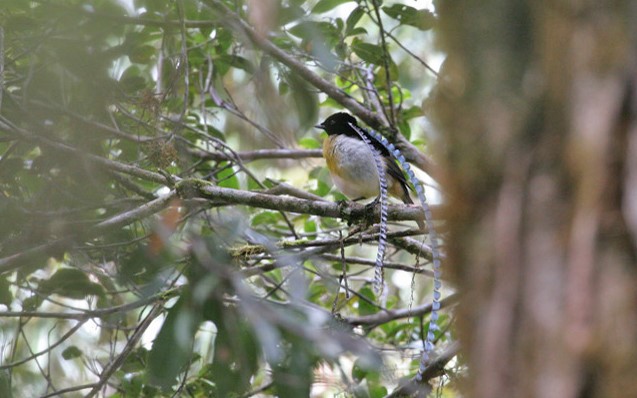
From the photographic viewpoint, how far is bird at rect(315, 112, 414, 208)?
620cm

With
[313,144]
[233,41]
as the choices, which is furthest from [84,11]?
[313,144]

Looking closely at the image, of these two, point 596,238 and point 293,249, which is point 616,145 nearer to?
point 596,238

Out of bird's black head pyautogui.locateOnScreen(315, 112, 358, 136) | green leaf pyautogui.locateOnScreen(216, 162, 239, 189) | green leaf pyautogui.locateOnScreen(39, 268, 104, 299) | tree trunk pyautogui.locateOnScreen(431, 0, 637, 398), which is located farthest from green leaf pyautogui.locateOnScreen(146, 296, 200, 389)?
bird's black head pyautogui.locateOnScreen(315, 112, 358, 136)

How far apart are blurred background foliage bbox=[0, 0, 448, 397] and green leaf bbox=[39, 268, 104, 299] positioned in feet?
0.03

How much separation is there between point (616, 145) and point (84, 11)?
2.09 metres

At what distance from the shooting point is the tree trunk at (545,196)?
5.08 feet

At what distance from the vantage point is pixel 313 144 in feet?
22.5

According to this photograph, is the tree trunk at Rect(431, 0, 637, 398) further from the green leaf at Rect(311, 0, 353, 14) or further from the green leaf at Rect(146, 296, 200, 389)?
the green leaf at Rect(311, 0, 353, 14)

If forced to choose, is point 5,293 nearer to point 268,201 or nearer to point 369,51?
point 268,201

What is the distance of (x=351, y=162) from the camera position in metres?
6.23

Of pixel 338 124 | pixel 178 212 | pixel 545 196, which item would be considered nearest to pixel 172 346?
pixel 178 212

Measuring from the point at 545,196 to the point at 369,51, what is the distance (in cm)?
395

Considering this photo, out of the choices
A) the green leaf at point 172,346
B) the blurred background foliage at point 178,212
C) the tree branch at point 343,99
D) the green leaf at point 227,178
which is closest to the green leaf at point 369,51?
the blurred background foliage at point 178,212

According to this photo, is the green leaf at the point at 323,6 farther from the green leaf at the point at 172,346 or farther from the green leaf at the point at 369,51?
the green leaf at the point at 172,346
